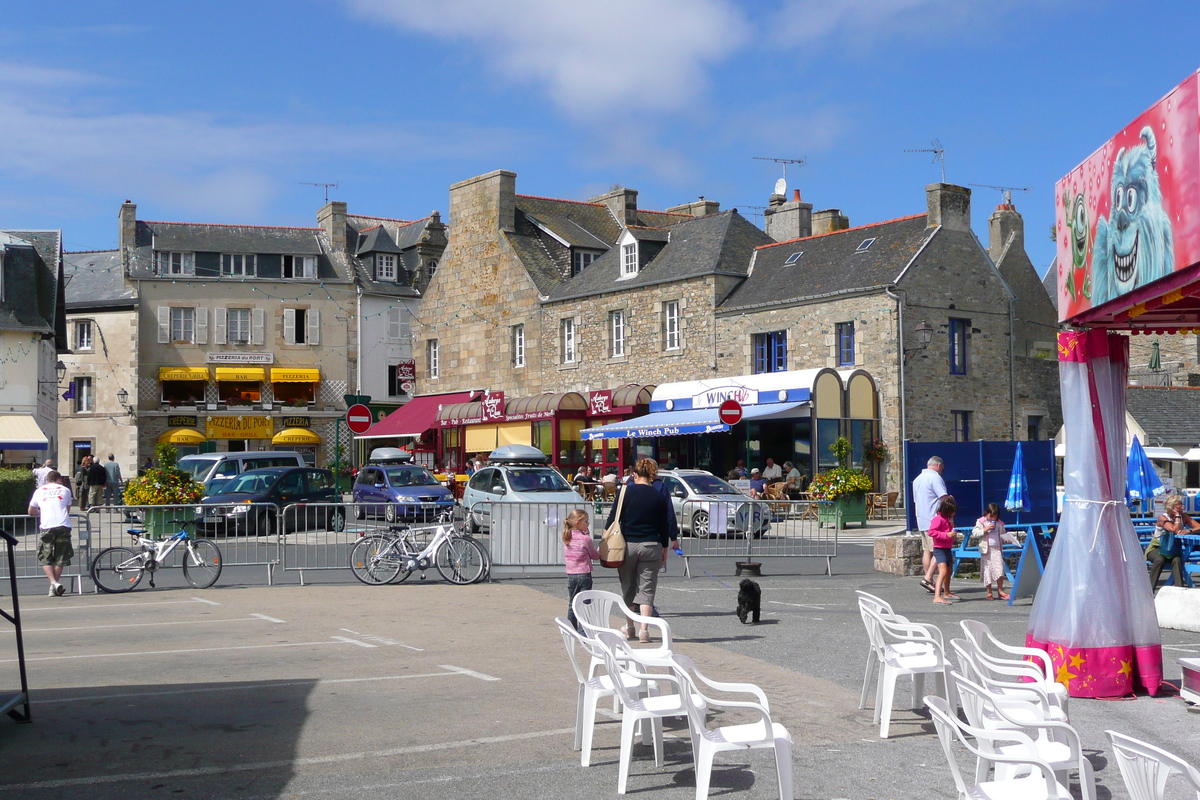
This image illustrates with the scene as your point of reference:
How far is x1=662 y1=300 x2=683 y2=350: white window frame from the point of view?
35.2m

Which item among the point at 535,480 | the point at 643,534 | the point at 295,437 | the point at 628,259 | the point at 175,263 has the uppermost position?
the point at 175,263

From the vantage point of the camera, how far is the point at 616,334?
122 ft

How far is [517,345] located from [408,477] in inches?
614

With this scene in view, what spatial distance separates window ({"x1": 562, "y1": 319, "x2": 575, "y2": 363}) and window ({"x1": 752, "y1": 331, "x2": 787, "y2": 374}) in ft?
25.2

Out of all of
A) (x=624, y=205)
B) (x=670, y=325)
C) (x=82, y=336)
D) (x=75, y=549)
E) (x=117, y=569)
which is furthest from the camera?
(x=82, y=336)

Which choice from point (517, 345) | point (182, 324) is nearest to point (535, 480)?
point (517, 345)

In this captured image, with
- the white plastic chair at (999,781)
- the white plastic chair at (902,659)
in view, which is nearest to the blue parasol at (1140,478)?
the white plastic chair at (902,659)

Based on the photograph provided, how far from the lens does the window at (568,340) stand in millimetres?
38906

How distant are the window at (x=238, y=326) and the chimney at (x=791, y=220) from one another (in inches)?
910

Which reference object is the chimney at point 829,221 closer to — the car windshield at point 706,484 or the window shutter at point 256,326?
the car windshield at point 706,484

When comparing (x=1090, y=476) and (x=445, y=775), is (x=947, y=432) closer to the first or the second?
(x=1090, y=476)

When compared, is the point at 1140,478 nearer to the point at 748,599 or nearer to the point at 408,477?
the point at 748,599

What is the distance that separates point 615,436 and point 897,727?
26.0 meters

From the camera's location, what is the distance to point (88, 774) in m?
6.32
